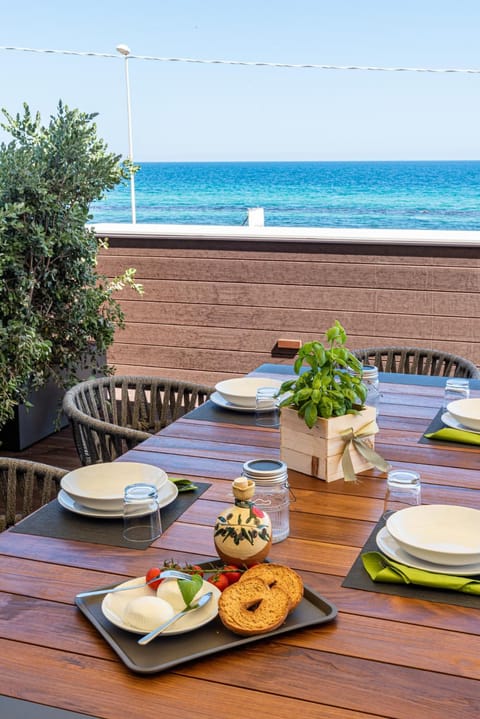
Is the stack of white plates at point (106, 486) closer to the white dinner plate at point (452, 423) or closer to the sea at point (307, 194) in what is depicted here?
the white dinner plate at point (452, 423)

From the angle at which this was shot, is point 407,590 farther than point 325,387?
No

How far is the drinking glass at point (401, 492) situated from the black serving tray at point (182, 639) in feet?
1.16

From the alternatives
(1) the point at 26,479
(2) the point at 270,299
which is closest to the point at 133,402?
(1) the point at 26,479

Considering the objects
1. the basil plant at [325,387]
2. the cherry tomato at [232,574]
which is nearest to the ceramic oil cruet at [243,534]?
the cherry tomato at [232,574]

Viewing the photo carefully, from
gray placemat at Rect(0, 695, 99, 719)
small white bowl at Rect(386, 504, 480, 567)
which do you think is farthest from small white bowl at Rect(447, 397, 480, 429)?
gray placemat at Rect(0, 695, 99, 719)

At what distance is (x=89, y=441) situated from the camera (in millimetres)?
2398

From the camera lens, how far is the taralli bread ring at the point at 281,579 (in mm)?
1239

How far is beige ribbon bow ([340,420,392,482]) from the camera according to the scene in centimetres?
183

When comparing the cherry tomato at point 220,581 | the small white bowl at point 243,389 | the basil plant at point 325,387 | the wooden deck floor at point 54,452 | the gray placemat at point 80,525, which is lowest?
the wooden deck floor at point 54,452

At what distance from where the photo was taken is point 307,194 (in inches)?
1134

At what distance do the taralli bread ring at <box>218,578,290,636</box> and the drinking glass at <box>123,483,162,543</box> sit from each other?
0.33 m

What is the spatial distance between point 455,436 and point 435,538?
0.69m

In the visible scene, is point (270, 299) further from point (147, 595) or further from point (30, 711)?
point (30, 711)

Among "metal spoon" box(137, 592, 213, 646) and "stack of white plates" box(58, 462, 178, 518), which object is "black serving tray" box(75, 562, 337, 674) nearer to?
"metal spoon" box(137, 592, 213, 646)
